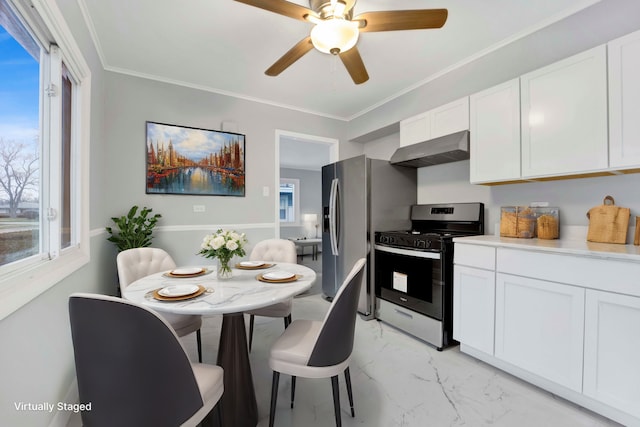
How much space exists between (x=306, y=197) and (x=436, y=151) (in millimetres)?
5742

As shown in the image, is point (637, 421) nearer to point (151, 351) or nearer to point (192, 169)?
point (151, 351)

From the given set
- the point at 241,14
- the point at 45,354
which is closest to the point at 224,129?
the point at 241,14

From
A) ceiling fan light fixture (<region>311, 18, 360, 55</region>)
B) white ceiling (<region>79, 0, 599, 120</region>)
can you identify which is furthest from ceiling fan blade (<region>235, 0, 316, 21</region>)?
white ceiling (<region>79, 0, 599, 120</region>)

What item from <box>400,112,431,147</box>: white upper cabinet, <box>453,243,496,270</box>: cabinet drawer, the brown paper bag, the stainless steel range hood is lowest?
<box>453,243,496,270</box>: cabinet drawer

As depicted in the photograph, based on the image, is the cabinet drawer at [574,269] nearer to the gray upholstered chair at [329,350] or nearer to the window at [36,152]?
the gray upholstered chair at [329,350]

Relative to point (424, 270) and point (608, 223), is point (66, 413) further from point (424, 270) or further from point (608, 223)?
point (608, 223)

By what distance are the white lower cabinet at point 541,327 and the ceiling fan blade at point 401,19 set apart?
1.66 m

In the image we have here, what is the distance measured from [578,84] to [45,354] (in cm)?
332

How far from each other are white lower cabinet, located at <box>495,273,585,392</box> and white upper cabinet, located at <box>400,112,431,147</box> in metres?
1.54

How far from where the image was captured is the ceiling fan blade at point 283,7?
1.45m

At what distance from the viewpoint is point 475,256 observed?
2057 mm

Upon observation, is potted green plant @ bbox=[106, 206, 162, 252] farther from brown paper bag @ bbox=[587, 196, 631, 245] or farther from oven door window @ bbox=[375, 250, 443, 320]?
brown paper bag @ bbox=[587, 196, 631, 245]

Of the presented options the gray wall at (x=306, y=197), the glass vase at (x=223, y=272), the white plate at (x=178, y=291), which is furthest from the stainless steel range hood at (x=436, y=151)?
the gray wall at (x=306, y=197)

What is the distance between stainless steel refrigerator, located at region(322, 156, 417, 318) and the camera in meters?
2.93
